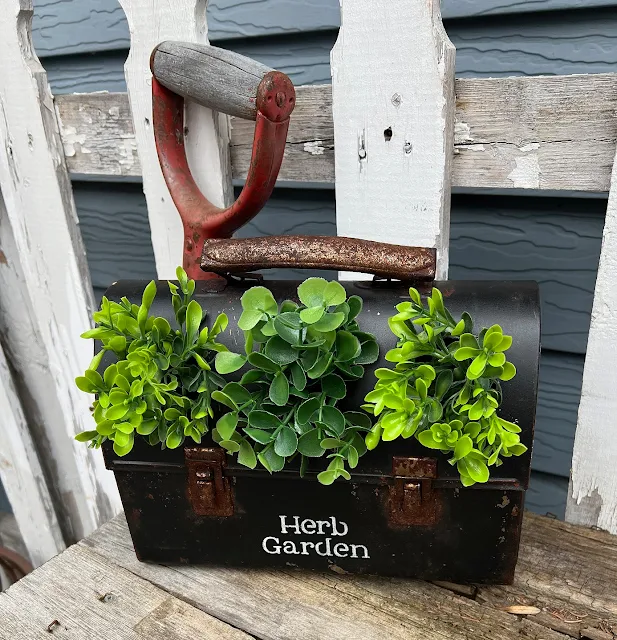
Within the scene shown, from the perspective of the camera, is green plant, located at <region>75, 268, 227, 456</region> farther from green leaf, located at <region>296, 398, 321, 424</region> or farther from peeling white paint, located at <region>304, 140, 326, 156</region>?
peeling white paint, located at <region>304, 140, 326, 156</region>

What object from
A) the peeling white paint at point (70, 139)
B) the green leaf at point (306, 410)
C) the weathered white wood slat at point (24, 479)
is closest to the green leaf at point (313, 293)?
the green leaf at point (306, 410)

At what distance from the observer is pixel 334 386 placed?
0.62 meters

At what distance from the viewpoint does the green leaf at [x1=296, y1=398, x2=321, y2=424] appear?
608mm

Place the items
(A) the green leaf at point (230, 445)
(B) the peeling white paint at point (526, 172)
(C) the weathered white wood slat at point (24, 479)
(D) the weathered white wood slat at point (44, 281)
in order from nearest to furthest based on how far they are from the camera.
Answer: (A) the green leaf at point (230, 445), (B) the peeling white paint at point (526, 172), (D) the weathered white wood slat at point (44, 281), (C) the weathered white wood slat at point (24, 479)

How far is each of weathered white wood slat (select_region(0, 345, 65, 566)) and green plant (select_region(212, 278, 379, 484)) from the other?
983 mm

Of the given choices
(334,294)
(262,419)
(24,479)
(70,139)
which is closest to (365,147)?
(334,294)

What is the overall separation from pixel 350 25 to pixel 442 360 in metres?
0.48

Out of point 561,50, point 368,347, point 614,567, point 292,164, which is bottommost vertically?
point 614,567

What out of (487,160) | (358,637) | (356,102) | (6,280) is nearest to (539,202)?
(487,160)

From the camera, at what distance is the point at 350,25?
75 centimetres

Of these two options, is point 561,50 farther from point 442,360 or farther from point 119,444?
point 119,444

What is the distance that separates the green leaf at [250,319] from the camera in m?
0.60

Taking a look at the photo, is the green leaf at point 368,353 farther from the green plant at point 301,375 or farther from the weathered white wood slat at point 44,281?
the weathered white wood slat at point 44,281

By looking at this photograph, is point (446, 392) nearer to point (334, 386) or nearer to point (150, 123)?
point (334, 386)
